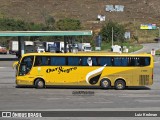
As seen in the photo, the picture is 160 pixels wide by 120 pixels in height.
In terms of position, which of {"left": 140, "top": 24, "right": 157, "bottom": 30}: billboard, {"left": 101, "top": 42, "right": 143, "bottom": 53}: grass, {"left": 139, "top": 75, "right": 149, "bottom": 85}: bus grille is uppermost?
{"left": 140, "top": 24, "right": 157, "bottom": 30}: billboard

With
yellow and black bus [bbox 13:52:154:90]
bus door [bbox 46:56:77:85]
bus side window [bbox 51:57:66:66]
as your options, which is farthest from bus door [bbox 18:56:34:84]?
bus side window [bbox 51:57:66:66]

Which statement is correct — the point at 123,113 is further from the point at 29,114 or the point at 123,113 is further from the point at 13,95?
the point at 13,95

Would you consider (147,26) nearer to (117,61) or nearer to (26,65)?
(117,61)

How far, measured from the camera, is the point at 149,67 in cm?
2942

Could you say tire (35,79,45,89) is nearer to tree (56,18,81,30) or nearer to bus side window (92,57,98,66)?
bus side window (92,57,98,66)

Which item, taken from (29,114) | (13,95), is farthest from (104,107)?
(29,114)

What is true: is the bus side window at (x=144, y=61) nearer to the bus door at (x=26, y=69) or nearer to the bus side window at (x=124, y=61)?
the bus side window at (x=124, y=61)

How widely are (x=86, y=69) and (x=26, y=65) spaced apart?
12.2ft

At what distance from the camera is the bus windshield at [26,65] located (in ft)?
96.7

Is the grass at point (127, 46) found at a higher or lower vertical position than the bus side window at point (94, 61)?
higher

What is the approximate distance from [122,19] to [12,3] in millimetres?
35360

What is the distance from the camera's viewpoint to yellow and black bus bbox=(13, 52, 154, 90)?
29.5 meters

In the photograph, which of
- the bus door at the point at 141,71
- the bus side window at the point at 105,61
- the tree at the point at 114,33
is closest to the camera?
the bus door at the point at 141,71

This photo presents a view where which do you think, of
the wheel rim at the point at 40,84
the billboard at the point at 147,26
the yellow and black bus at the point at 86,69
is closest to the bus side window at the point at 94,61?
the yellow and black bus at the point at 86,69
